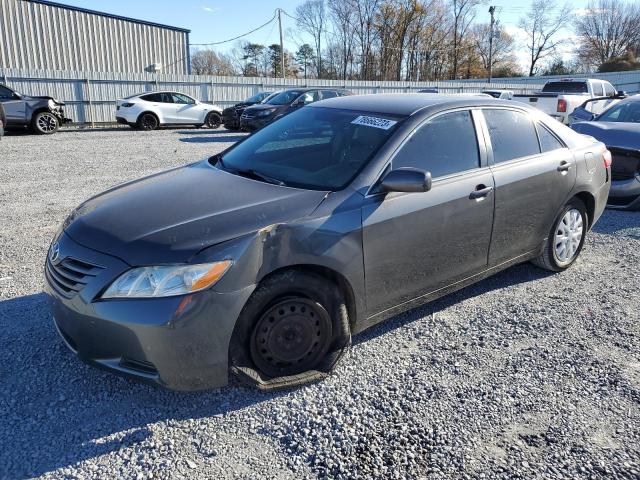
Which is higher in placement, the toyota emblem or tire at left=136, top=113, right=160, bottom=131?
tire at left=136, top=113, right=160, bottom=131

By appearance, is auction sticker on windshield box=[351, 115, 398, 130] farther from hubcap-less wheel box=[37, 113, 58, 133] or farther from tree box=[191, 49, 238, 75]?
tree box=[191, 49, 238, 75]

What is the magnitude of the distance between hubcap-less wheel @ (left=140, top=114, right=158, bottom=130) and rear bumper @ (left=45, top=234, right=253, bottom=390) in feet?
58.9

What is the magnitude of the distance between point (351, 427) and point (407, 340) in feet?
3.47

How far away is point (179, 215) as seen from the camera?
9.76ft

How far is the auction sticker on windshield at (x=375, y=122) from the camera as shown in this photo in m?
3.61

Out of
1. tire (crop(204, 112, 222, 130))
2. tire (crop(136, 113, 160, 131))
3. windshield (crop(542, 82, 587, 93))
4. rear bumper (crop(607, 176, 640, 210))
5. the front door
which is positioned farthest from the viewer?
tire (crop(204, 112, 222, 130))

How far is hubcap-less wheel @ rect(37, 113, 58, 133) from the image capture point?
16.9 metres

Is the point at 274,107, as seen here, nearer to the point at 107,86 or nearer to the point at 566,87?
the point at 107,86

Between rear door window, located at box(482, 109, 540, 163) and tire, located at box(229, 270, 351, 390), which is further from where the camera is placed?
rear door window, located at box(482, 109, 540, 163)

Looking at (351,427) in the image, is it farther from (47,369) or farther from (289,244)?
(47,369)

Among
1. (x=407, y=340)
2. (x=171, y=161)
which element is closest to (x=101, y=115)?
(x=171, y=161)

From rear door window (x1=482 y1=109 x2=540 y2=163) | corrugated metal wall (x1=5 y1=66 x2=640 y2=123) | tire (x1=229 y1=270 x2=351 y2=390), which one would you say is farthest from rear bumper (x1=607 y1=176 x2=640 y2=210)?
corrugated metal wall (x1=5 y1=66 x2=640 y2=123)

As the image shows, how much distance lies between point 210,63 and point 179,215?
67593 millimetres

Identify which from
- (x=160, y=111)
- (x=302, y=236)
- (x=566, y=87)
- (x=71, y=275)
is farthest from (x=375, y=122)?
(x=160, y=111)
